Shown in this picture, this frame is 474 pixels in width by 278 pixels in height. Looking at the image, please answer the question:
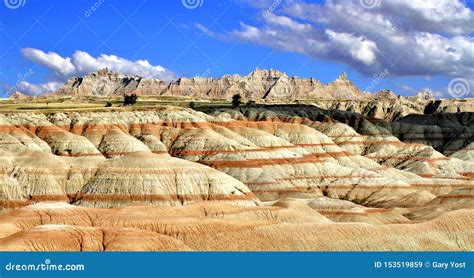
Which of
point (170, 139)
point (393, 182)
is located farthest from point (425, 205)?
point (170, 139)

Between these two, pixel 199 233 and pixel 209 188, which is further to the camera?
pixel 209 188

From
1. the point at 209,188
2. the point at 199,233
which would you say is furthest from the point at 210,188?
the point at 199,233

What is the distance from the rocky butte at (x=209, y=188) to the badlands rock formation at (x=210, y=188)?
0.23 m

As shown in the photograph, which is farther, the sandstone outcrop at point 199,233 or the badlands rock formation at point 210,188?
the badlands rock formation at point 210,188

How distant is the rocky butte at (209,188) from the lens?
7425 centimetres

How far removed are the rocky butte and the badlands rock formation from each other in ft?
0.76

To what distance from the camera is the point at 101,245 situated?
212 ft

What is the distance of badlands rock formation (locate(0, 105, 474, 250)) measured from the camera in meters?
74.3

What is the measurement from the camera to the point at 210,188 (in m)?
116

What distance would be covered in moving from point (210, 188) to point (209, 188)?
169 mm

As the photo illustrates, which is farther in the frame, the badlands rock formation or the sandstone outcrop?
the badlands rock formation

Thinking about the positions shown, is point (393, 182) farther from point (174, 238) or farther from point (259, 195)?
point (174, 238)

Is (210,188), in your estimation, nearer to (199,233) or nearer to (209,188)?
(209,188)

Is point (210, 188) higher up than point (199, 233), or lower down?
higher up
